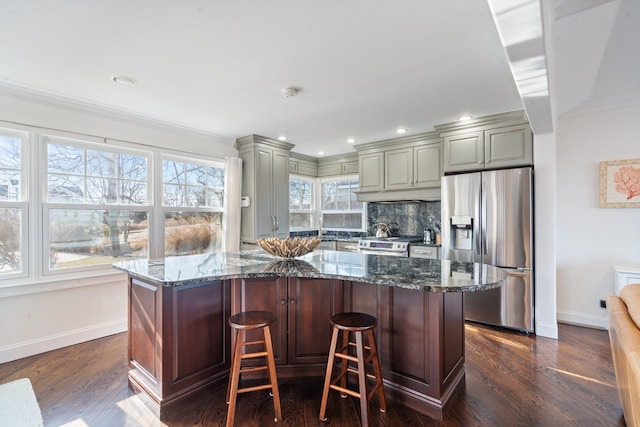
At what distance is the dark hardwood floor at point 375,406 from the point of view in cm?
190

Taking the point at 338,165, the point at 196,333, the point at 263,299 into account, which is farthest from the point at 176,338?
the point at 338,165

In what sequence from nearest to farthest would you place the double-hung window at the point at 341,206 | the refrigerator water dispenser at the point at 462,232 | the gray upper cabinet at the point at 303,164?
the refrigerator water dispenser at the point at 462,232, the gray upper cabinet at the point at 303,164, the double-hung window at the point at 341,206

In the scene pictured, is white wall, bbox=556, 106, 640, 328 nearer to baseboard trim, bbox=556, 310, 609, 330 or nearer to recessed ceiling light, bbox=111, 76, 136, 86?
baseboard trim, bbox=556, 310, 609, 330

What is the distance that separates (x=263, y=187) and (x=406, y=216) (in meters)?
2.26

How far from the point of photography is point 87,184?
10.7 ft

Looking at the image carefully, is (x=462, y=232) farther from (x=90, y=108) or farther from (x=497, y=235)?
(x=90, y=108)

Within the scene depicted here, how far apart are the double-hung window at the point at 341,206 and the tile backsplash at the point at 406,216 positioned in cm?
22

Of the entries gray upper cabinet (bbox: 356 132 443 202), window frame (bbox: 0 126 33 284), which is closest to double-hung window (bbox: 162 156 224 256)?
window frame (bbox: 0 126 33 284)

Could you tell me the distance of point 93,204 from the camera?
329 cm

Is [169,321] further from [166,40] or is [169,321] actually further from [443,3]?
[443,3]

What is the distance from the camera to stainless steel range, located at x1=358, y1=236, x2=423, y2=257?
13.8 ft

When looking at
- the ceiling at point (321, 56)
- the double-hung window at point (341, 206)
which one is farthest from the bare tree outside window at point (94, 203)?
the double-hung window at point (341, 206)

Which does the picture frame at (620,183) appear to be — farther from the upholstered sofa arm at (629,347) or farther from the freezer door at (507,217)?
the upholstered sofa arm at (629,347)

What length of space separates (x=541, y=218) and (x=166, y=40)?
3.77 metres
